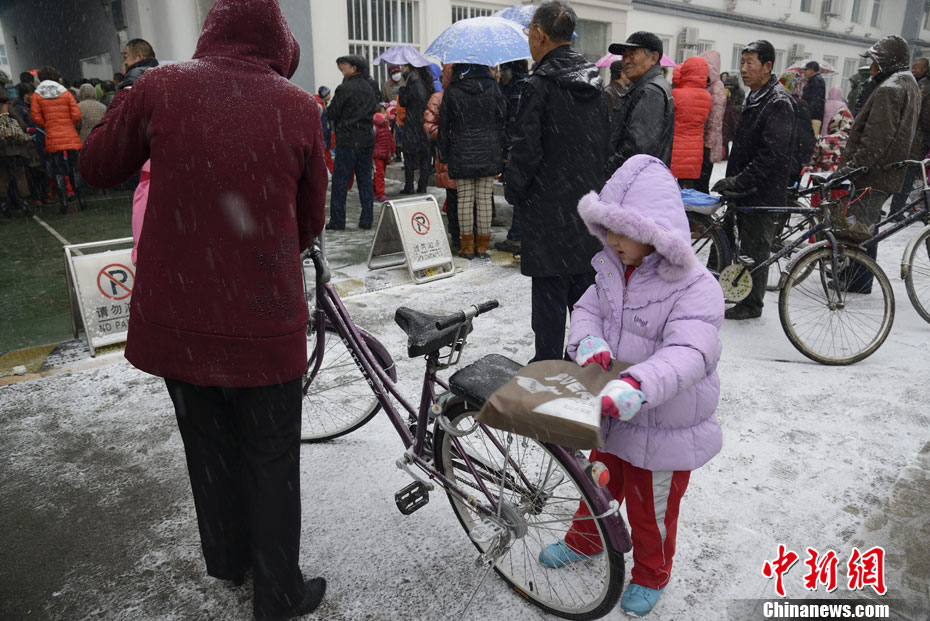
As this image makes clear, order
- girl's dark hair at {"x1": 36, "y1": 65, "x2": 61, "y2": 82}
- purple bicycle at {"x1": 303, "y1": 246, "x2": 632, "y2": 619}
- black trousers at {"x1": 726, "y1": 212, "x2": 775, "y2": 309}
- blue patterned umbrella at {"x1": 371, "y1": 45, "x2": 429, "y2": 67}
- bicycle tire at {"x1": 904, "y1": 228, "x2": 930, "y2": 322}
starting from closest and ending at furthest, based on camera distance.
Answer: purple bicycle at {"x1": 303, "y1": 246, "x2": 632, "y2": 619}, bicycle tire at {"x1": 904, "y1": 228, "x2": 930, "y2": 322}, black trousers at {"x1": 726, "y1": 212, "x2": 775, "y2": 309}, girl's dark hair at {"x1": 36, "y1": 65, "x2": 61, "y2": 82}, blue patterned umbrella at {"x1": 371, "y1": 45, "x2": 429, "y2": 67}

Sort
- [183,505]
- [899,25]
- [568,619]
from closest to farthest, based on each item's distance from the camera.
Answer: [568,619] < [183,505] < [899,25]

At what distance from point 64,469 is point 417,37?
1364 centimetres

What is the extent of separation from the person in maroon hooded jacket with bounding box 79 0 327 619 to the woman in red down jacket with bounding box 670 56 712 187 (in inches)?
230

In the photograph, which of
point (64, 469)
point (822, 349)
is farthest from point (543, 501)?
point (822, 349)

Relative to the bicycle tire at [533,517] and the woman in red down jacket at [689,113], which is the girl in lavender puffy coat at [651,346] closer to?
the bicycle tire at [533,517]

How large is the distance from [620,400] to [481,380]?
0.50 m

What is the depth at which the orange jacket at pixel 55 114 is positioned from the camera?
9414 mm

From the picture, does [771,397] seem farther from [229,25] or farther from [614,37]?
[614,37]

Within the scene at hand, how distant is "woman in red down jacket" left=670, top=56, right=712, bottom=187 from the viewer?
689cm

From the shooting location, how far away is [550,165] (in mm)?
3744

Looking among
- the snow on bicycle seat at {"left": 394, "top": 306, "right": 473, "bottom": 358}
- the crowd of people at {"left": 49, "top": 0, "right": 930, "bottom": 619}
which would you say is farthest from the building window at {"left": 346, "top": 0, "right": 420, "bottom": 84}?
the snow on bicycle seat at {"left": 394, "top": 306, "right": 473, "bottom": 358}

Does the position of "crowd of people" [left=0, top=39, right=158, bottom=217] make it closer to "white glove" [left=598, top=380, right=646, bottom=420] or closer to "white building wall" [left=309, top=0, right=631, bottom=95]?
"white building wall" [left=309, top=0, right=631, bottom=95]

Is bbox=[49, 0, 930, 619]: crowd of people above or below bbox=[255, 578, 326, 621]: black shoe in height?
above

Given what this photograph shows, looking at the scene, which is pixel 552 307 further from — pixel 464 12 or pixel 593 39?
pixel 593 39
